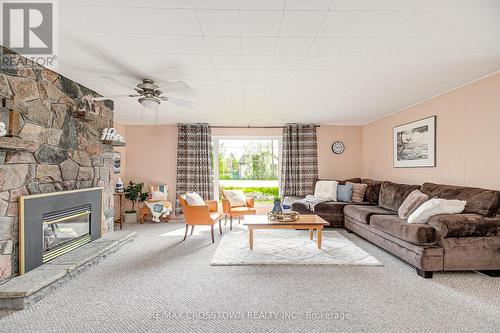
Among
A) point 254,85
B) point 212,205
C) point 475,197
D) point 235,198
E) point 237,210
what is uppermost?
point 254,85

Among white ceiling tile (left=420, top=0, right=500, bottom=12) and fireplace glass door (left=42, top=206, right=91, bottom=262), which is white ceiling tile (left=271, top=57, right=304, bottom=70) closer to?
white ceiling tile (left=420, top=0, right=500, bottom=12)

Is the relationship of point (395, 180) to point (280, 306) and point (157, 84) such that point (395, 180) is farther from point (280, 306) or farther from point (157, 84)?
point (157, 84)

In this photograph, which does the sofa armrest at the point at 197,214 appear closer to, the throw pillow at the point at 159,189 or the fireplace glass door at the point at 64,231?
the fireplace glass door at the point at 64,231

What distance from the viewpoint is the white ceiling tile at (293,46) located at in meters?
2.39

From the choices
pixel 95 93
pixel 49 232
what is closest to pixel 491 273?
pixel 49 232

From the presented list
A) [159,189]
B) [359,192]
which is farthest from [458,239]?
[159,189]

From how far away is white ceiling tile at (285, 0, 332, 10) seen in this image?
1.86 m

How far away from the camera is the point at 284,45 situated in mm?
2504

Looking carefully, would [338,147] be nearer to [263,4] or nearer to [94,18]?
[263,4]

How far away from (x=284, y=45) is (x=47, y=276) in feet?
10.7

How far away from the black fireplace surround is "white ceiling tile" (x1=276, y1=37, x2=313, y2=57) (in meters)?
3.00

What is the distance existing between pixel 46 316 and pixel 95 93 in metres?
3.00

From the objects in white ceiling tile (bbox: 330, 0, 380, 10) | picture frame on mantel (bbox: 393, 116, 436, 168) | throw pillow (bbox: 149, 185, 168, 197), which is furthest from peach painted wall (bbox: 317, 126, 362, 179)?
white ceiling tile (bbox: 330, 0, 380, 10)

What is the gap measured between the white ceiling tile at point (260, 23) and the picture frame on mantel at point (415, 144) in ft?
11.4
